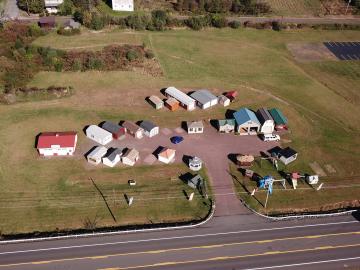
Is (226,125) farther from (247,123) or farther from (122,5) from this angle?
(122,5)

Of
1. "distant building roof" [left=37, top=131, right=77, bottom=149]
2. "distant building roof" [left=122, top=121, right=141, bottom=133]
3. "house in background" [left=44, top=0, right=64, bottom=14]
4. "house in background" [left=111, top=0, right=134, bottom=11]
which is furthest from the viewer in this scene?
"house in background" [left=111, top=0, right=134, bottom=11]

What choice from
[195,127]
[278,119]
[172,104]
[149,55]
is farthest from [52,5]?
[278,119]

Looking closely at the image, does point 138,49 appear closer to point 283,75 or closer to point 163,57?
point 163,57

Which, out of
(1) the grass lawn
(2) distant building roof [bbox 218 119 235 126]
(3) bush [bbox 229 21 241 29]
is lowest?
(1) the grass lawn

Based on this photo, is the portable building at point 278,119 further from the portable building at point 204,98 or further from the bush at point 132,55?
the bush at point 132,55

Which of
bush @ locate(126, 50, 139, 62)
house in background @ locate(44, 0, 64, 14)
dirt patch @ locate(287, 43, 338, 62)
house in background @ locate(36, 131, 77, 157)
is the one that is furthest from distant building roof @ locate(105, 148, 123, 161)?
house in background @ locate(44, 0, 64, 14)

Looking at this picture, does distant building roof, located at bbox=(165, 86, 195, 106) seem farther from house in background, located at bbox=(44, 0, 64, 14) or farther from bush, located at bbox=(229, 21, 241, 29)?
house in background, located at bbox=(44, 0, 64, 14)

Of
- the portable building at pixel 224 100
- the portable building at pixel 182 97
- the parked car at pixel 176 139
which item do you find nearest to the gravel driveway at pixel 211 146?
the parked car at pixel 176 139
